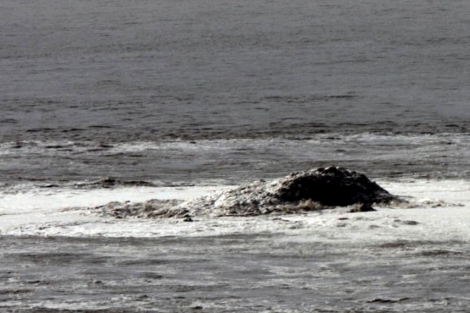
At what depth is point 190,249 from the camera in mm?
6887

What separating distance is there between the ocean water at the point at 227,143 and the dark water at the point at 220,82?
1.8 inches

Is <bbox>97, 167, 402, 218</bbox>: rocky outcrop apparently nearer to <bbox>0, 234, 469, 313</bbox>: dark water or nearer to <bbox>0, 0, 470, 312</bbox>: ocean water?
<bbox>0, 0, 470, 312</bbox>: ocean water

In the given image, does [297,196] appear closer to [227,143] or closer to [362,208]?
[362,208]

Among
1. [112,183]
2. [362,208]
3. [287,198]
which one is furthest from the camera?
[112,183]

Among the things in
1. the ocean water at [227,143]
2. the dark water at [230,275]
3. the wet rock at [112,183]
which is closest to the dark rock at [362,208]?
the ocean water at [227,143]

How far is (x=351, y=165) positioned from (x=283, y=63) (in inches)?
300

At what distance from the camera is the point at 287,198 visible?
828 centimetres

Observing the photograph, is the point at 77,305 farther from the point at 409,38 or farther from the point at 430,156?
the point at 409,38

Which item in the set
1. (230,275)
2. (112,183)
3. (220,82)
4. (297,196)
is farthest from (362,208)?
(220,82)

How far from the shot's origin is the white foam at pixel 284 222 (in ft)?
23.3

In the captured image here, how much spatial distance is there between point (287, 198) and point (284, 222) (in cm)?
73

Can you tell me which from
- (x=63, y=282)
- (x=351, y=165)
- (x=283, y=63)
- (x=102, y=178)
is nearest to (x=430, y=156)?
(x=351, y=165)

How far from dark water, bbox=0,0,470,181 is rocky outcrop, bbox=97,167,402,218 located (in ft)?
6.33

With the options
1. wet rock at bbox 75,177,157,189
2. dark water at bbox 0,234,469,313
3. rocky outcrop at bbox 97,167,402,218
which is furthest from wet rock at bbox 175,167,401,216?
wet rock at bbox 75,177,157,189
